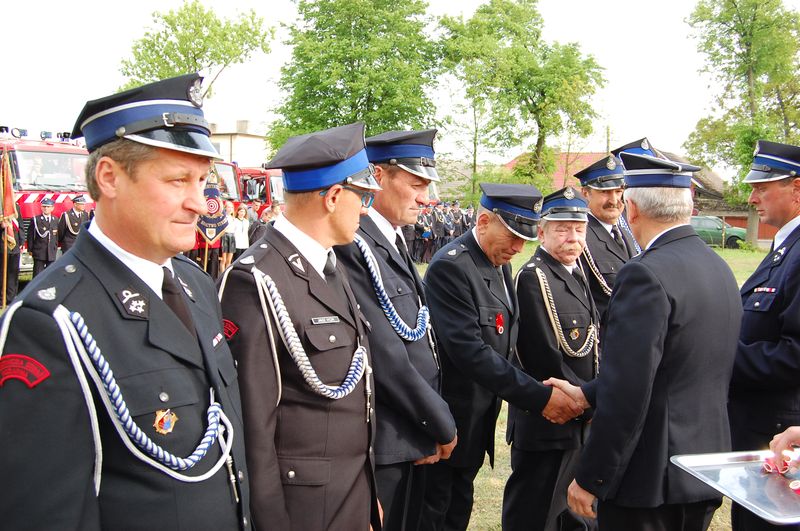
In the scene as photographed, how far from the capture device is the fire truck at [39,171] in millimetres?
13648

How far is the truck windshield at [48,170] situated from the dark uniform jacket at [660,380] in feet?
44.9

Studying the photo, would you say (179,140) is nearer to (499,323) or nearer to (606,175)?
(499,323)

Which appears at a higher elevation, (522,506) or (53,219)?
(53,219)

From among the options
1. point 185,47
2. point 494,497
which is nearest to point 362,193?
point 494,497

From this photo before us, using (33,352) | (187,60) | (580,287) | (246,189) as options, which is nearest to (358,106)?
(187,60)

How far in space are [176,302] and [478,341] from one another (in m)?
Answer: 1.85

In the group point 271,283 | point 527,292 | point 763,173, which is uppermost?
point 763,173

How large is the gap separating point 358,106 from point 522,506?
96.5 ft

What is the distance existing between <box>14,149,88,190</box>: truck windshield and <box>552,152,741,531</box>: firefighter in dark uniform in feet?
44.8

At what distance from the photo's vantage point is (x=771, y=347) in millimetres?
2922

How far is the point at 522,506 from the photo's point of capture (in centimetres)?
365

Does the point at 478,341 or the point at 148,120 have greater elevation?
the point at 148,120

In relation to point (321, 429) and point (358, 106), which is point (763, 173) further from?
point (358, 106)

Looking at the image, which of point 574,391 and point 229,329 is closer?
point 229,329
